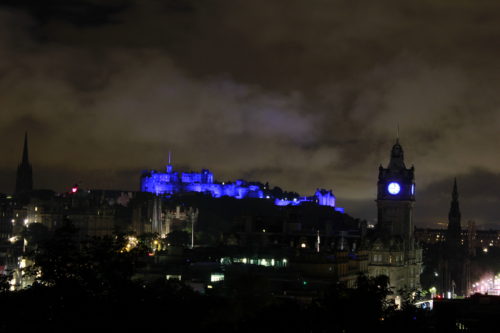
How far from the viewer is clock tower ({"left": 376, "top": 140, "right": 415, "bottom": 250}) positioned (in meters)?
134

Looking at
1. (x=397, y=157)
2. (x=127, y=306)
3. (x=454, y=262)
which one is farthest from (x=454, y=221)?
(x=127, y=306)

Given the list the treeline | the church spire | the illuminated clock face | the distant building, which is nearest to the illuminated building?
the illuminated clock face

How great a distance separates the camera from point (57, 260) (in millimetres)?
44250

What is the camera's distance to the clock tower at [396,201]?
13450 centimetres

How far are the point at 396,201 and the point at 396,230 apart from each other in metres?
5.13

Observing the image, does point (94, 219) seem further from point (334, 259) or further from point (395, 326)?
point (395, 326)

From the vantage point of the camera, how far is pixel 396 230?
5295 inches

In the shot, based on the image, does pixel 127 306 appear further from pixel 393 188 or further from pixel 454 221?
pixel 454 221

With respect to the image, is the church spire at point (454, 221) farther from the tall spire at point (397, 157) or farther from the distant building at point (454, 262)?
the tall spire at point (397, 157)

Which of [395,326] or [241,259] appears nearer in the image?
[395,326]

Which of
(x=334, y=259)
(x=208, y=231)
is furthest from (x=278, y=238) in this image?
(x=208, y=231)

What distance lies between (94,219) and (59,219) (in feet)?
29.4

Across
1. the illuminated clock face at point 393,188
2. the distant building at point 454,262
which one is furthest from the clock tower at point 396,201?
the distant building at point 454,262

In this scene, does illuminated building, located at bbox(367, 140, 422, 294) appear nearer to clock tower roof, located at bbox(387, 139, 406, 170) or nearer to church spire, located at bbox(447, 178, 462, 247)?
Answer: clock tower roof, located at bbox(387, 139, 406, 170)
